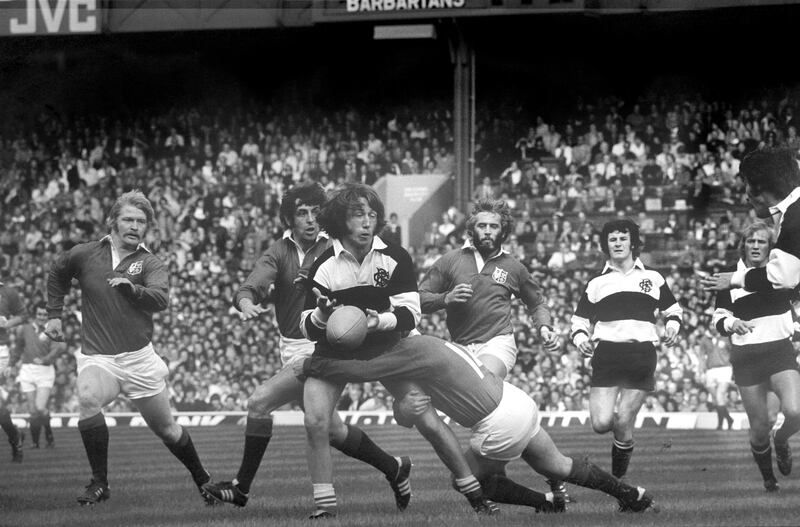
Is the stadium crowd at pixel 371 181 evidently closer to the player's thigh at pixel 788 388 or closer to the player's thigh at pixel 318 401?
the player's thigh at pixel 788 388

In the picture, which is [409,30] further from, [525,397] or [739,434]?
[525,397]

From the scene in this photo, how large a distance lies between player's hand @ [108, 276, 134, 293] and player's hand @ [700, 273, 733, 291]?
4.17m

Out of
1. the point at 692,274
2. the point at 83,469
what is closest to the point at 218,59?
the point at 692,274

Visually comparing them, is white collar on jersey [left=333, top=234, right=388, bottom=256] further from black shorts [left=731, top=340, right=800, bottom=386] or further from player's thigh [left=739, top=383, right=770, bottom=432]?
player's thigh [left=739, top=383, right=770, bottom=432]

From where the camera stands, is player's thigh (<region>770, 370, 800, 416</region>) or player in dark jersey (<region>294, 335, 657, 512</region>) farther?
player's thigh (<region>770, 370, 800, 416</region>)

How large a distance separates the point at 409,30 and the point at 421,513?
21657 millimetres

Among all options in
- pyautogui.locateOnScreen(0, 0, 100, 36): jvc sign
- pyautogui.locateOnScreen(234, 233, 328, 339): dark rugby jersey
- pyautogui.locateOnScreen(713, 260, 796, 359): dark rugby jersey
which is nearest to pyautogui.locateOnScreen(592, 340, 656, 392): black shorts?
pyautogui.locateOnScreen(713, 260, 796, 359): dark rugby jersey

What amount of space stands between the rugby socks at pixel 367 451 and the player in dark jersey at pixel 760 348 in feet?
10.2

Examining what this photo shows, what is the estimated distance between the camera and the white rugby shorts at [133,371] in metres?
10.0

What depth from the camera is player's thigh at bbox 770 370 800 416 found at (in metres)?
10.3

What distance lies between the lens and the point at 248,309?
949 cm

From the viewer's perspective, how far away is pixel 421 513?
870 cm

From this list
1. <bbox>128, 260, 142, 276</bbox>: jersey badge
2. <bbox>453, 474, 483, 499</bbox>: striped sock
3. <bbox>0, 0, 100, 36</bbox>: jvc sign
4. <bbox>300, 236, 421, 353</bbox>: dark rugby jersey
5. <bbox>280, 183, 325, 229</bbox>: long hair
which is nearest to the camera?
<bbox>453, 474, 483, 499</bbox>: striped sock

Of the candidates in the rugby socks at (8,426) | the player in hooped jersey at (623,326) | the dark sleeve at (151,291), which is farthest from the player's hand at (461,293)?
the rugby socks at (8,426)
